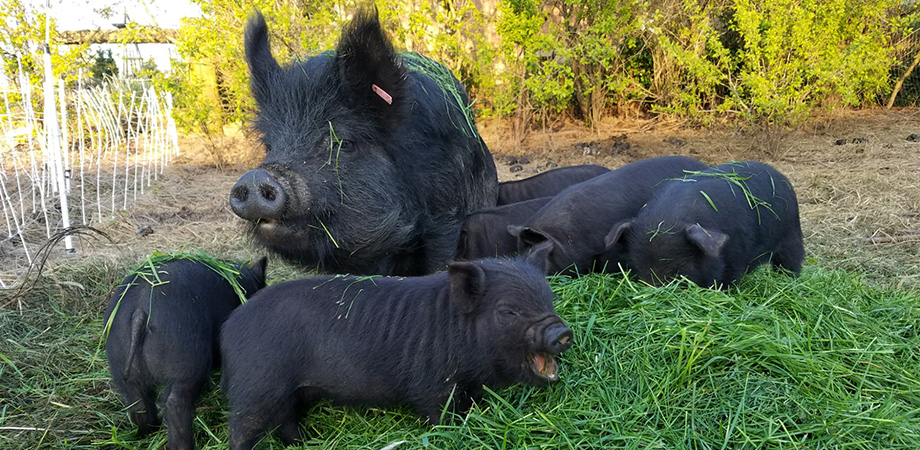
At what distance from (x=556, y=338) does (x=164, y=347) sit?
70.1 inches

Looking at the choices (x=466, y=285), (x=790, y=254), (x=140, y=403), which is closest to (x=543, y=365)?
(x=466, y=285)

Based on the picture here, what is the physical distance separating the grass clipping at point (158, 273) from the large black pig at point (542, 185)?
2768 mm

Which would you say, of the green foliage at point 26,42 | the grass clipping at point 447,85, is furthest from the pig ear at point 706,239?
the green foliage at point 26,42

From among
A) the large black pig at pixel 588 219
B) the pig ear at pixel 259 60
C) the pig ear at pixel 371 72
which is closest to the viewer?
the pig ear at pixel 371 72

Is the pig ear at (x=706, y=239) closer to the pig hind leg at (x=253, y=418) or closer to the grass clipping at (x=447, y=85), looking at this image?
the grass clipping at (x=447, y=85)

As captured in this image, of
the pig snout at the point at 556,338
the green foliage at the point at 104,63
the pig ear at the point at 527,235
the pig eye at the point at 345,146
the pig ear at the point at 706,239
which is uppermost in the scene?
the green foliage at the point at 104,63

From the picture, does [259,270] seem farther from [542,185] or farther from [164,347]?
[542,185]

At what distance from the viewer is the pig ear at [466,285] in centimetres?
265

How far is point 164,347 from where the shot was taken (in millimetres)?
2910

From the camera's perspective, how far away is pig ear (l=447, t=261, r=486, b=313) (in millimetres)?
2655

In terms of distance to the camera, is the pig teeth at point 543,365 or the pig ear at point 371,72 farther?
the pig ear at point 371,72

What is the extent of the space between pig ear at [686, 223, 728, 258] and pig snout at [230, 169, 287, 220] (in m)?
A: 2.25

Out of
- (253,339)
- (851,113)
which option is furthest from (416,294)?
(851,113)

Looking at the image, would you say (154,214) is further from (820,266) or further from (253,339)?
(820,266)
